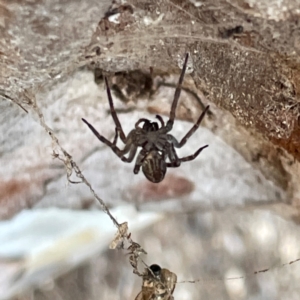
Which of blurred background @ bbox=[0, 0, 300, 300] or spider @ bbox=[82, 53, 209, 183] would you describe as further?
spider @ bbox=[82, 53, 209, 183]

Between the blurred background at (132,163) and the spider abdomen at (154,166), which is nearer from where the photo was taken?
the blurred background at (132,163)

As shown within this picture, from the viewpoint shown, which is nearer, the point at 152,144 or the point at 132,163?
the point at 152,144

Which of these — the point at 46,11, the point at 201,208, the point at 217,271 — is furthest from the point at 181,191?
the point at 46,11

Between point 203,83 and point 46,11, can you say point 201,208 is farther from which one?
point 46,11

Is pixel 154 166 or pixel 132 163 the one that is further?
pixel 132 163

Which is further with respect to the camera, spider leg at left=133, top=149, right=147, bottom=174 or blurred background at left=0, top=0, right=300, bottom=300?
spider leg at left=133, top=149, right=147, bottom=174

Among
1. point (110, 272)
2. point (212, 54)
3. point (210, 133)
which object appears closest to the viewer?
point (212, 54)

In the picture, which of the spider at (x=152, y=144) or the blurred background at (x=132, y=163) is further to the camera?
the spider at (x=152, y=144)

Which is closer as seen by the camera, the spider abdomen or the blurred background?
the blurred background
